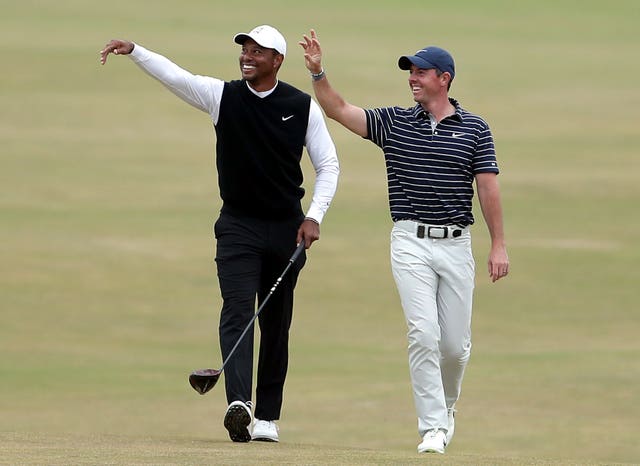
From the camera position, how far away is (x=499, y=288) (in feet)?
62.8

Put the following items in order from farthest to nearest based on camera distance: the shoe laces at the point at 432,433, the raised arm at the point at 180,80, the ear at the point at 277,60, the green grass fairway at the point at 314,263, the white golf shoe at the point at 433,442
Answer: the green grass fairway at the point at 314,263, the ear at the point at 277,60, the raised arm at the point at 180,80, the shoe laces at the point at 432,433, the white golf shoe at the point at 433,442

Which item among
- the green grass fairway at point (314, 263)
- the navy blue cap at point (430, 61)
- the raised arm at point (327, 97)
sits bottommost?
the green grass fairway at point (314, 263)

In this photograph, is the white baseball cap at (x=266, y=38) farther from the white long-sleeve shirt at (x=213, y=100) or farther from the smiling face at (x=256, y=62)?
the white long-sleeve shirt at (x=213, y=100)

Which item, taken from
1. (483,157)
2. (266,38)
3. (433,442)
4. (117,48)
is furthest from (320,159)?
(433,442)

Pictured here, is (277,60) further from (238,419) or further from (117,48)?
(238,419)

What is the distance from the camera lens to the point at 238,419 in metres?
8.43

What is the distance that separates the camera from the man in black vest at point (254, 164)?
8828 mm

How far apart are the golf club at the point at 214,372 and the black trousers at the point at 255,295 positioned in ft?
0.16

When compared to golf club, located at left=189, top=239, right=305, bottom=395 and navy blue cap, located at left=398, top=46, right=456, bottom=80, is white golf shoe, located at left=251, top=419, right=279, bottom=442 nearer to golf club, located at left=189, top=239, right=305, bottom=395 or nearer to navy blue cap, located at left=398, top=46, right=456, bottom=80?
golf club, located at left=189, top=239, right=305, bottom=395

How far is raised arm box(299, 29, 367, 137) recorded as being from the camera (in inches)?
340

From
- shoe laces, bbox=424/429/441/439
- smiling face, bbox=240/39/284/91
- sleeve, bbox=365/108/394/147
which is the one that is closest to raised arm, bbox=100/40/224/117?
smiling face, bbox=240/39/284/91

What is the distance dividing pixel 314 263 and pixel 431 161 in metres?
11.9

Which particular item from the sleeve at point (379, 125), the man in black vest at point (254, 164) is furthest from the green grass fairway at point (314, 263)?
the sleeve at point (379, 125)

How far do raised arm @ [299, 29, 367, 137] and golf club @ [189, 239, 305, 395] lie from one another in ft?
2.23
